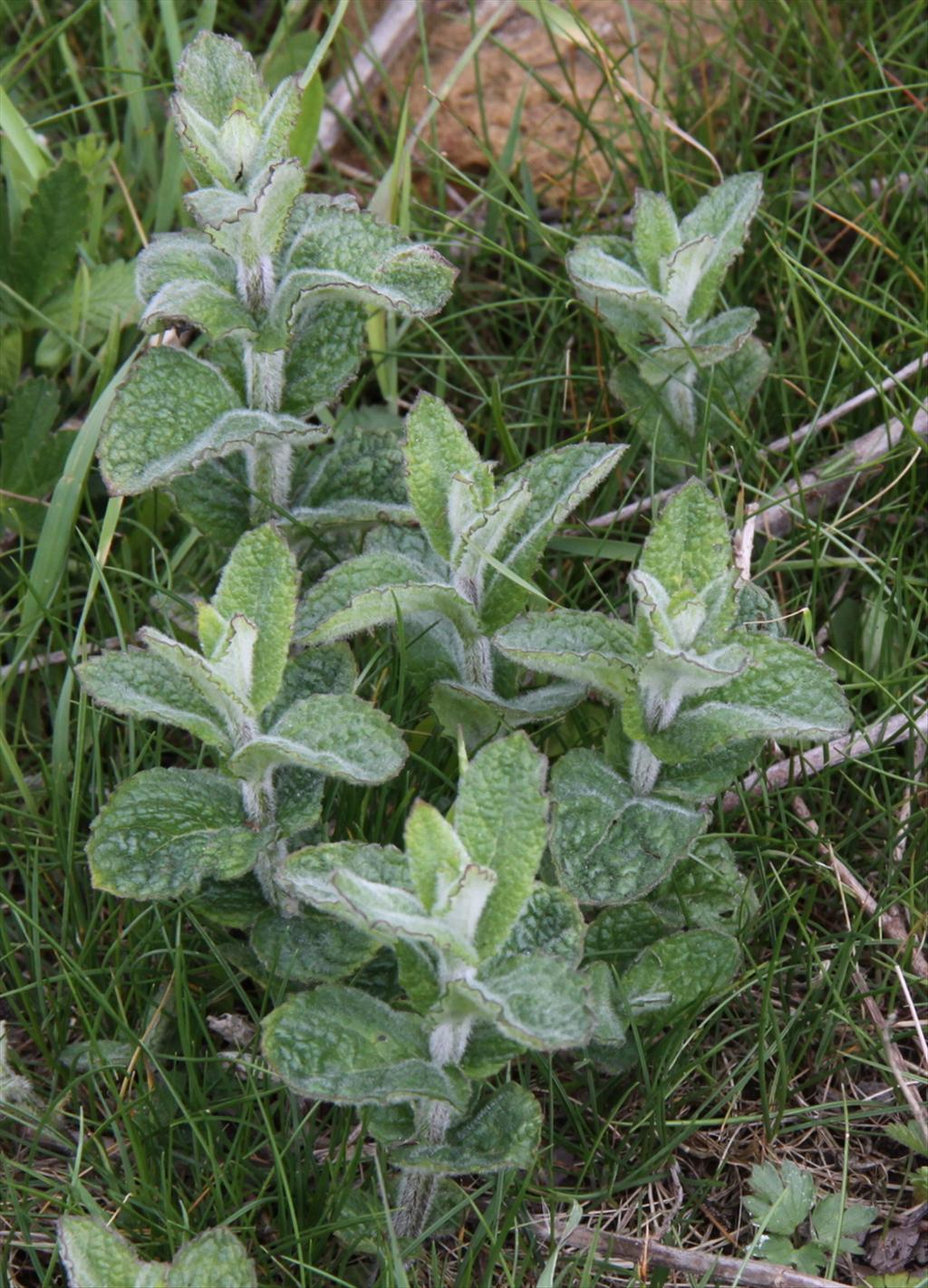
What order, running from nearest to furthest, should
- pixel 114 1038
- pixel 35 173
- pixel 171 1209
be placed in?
1. pixel 171 1209
2. pixel 114 1038
3. pixel 35 173

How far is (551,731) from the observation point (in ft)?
8.77

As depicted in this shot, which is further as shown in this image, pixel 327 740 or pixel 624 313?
pixel 624 313

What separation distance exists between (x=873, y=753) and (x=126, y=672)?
4.23 ft

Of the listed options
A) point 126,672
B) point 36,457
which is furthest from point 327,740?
point 36,457

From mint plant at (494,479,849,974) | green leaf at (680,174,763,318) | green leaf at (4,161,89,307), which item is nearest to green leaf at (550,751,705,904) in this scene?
mint plant at (494,479,849,974)

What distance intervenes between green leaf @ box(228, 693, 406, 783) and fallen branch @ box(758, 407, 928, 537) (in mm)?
1112

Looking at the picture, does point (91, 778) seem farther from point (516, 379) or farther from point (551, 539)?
point (516, 379)

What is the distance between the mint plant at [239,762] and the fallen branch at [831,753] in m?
0.78

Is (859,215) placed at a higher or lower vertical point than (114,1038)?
higher

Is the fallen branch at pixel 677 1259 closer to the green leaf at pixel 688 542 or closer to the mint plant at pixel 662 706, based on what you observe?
the mint plant at pixel 662 706

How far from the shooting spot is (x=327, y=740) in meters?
2.12

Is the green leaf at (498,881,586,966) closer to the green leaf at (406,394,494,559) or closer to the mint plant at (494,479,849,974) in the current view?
the mint plant at (494,479,849,974)

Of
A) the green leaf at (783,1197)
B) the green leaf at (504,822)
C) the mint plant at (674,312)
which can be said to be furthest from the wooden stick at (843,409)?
the green leaf at (783,1197)

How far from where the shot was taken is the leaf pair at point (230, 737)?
2.10 metres
